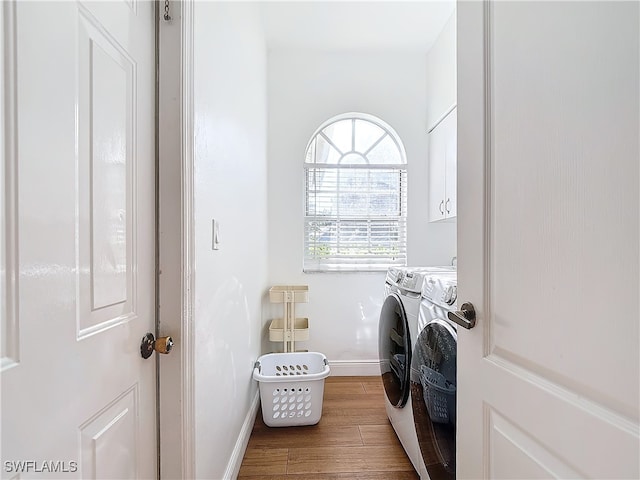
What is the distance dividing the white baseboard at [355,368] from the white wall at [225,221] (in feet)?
2.75

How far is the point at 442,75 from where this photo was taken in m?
2.61

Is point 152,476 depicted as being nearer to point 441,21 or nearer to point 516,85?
point 516,85

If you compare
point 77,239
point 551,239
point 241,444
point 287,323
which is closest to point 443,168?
point 287,323

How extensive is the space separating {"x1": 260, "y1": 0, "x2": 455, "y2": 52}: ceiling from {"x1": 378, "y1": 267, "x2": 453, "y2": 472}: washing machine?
181 centimetres

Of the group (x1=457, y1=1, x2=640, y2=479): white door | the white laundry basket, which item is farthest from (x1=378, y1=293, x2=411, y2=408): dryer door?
(x1=457, y1=1, x2=640, y2=479): white door

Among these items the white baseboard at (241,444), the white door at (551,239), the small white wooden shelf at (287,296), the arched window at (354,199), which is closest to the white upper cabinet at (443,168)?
→ the arched window at (354,199)

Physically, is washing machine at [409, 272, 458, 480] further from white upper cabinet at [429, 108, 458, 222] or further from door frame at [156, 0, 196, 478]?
white upper cabinet at [429, 108, 458, 222]

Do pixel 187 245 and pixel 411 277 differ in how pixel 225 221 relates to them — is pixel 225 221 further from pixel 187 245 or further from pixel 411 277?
pixel 411 277

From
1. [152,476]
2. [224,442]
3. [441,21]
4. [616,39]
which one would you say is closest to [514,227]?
[616,39]

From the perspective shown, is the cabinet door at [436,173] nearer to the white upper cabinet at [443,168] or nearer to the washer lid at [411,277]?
the white upper cabinet at [443,168]

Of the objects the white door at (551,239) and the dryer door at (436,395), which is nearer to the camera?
the white door at (551,239)

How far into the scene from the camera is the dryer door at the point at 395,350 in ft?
5.37

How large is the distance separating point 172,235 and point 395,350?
4.16 ft

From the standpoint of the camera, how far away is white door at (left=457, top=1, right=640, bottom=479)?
49cm
